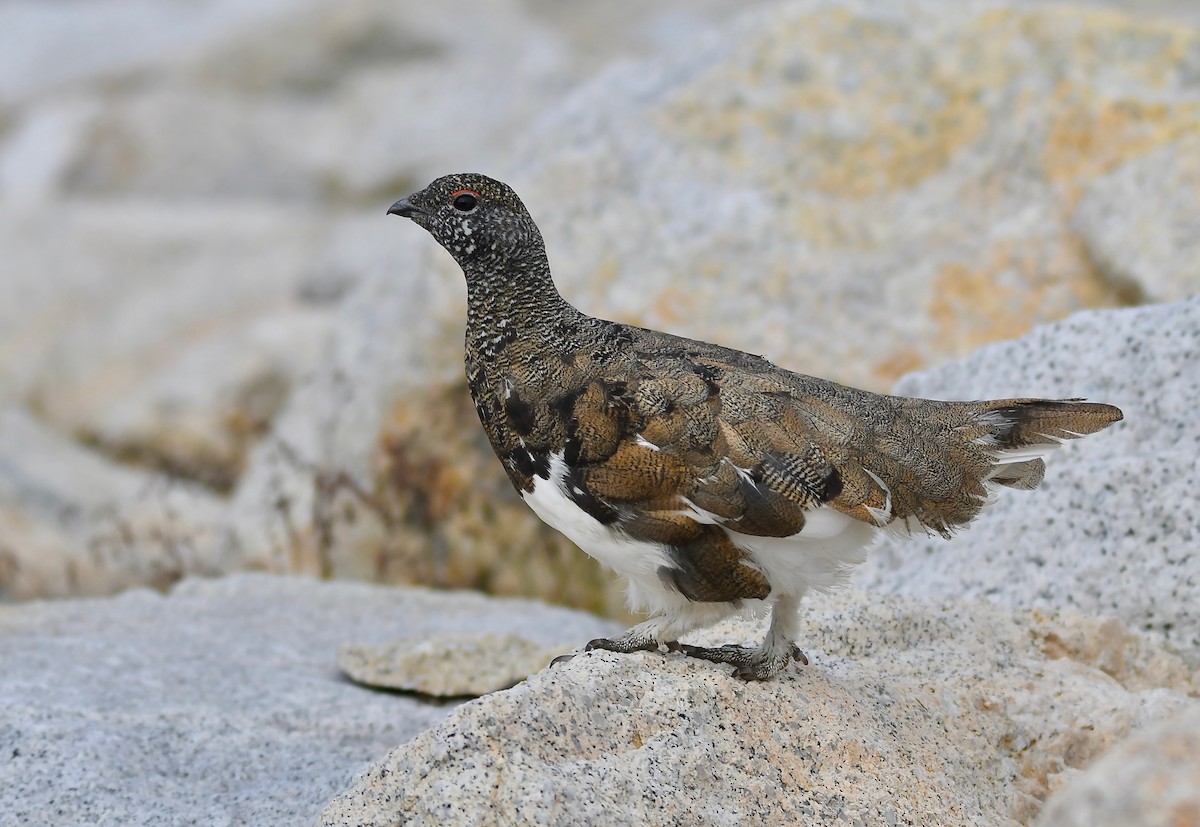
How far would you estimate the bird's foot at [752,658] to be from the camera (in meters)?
4.39

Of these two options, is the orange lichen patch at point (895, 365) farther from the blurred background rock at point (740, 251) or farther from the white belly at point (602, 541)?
the white belly at point (602, 541)

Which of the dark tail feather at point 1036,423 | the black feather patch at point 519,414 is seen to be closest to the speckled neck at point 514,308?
the black feather patch at point 519,414

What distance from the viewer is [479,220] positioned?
4.72 metres

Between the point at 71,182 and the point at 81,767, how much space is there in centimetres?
1680

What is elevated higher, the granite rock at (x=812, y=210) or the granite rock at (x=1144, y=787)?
the granite rock at (x=812, y=210)

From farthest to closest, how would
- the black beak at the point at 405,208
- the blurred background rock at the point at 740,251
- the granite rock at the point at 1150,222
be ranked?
the blurred background rock at the point at 740,251 < the granite rock at the point at 1150,222 < the black beak at the point at 405,208

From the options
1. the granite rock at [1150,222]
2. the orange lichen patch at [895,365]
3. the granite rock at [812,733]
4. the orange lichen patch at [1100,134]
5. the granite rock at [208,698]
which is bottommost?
the granite rock at [208,698]

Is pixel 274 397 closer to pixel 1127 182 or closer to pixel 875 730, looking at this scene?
pixel 1127 182

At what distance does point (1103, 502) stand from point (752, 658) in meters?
1.83

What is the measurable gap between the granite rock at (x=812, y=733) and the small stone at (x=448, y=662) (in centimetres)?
100

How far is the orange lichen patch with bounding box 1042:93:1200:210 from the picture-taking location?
7652mm

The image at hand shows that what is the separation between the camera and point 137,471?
11430mm

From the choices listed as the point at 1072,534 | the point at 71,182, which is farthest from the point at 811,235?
the point at 71,182

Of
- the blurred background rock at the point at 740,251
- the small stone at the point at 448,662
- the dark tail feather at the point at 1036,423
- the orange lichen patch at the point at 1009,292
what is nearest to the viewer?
the dark tail feather at the point at 1036,423
